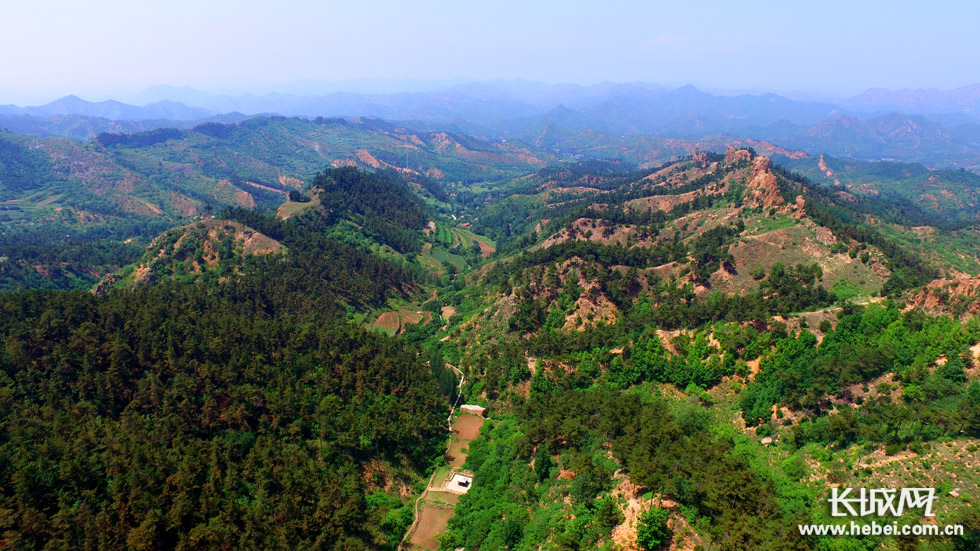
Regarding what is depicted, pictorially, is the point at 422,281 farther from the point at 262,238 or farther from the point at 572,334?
the point at 572,334

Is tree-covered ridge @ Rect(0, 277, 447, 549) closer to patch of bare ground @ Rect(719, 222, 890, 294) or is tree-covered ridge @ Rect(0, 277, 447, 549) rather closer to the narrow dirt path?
the narrow dirt path

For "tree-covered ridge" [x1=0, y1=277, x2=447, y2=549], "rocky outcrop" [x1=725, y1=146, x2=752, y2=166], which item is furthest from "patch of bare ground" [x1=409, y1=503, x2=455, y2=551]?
"rocky outcrop" [x1=725, y1=146, x2=752, y2=166]

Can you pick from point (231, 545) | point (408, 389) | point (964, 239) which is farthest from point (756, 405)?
point (964, 239)

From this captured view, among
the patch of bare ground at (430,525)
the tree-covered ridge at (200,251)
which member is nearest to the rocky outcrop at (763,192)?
the patch of bare ground at (430,525)

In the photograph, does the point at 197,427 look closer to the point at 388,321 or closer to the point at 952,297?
the point at 388,321

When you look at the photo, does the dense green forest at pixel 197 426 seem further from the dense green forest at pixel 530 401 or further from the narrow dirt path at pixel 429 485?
the narrow dirt path at pixel 429 485

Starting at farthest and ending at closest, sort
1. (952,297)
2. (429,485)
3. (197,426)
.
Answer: (952,297) → (429,485) → (197,426)

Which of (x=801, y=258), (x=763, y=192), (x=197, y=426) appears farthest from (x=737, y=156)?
(x=197, y=426)

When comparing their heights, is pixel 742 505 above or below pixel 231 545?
above
